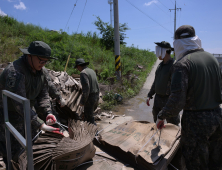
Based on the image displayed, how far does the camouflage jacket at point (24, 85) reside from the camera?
7.48 ft

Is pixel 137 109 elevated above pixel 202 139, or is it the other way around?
pixel 202 139

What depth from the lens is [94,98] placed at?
4.80m

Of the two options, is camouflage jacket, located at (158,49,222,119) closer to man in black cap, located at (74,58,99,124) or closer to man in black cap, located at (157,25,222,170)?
man in black cap, located at (157,25,222,170)

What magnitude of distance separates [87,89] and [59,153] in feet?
9.11

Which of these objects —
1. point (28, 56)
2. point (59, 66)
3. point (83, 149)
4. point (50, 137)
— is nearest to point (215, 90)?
point (83, 149)

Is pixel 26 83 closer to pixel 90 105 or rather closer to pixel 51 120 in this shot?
pixel 51 120

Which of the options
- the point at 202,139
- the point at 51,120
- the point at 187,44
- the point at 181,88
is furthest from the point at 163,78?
the point at 51,120

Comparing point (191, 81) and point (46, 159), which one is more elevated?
point (191, 81)

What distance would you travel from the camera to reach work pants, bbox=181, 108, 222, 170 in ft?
6.76

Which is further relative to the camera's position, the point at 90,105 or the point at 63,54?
the point at 63,54

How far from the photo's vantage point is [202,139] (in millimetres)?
2066

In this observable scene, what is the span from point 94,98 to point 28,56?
248cm

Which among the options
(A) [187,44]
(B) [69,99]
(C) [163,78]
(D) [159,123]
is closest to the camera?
(A) [187,44]

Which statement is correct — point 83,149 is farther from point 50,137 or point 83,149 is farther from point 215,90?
point 215,90
